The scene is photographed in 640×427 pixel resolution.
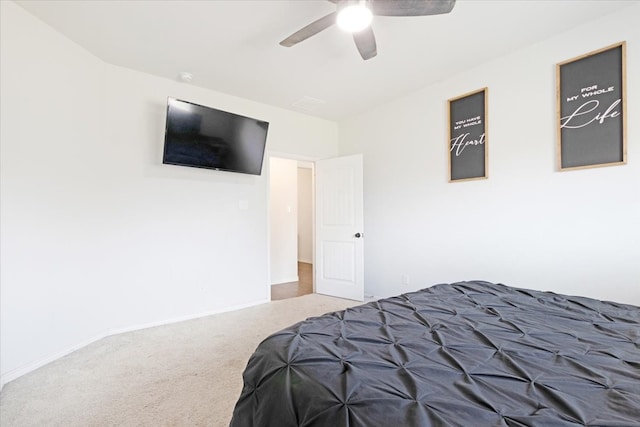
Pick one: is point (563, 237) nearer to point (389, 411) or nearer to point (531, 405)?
point (531, 405)

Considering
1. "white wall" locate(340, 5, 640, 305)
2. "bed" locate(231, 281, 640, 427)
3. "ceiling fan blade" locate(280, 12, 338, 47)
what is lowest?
"bed" locate(231, 281, 640, 427)

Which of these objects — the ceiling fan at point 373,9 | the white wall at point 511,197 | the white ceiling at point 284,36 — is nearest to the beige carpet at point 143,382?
the white wall at point 511,197

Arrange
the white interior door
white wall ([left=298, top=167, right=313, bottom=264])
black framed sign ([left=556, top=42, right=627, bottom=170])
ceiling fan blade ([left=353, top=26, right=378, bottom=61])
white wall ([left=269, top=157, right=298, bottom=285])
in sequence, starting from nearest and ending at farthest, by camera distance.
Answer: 1. ceiling fan blade ([left=353, top=26, right=378, bottom=61])
2. black framed sign ([left=556, top=42, right=627, bottom=170])
3. the white interior door
4. white wall ([left=269, top=157, right=298, bottom=285])
5. white wall ([left=298, top=167, right=313, bottom=264])

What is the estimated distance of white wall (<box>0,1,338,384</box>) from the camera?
2.21 m

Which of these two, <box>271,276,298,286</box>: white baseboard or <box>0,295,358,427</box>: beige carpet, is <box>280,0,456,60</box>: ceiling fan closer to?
<box>0,295,358,427</box>: beige carpet

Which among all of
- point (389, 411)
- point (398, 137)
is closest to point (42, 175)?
point (389, 411)

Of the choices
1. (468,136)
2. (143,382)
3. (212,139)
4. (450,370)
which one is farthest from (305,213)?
(450,370)

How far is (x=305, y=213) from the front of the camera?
7.32 metres

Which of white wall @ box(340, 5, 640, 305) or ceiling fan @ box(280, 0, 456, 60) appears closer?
ceiling fan @ box(280, 0, 456, 60)

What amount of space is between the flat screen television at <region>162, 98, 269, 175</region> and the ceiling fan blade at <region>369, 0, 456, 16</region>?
6.80ft

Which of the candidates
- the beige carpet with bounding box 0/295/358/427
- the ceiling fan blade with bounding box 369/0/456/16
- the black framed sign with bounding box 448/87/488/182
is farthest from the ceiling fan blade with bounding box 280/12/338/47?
the beige carpet with bounding box 0/295/358/427

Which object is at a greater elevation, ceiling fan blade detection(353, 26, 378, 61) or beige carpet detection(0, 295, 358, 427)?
ceiling fan blade detection(353, 26, 378, 61)

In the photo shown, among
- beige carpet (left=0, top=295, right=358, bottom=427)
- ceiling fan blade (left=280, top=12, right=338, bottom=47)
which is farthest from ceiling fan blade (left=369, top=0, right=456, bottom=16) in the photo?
beige carpet (left=0, top=295, right=358, bottom=427)

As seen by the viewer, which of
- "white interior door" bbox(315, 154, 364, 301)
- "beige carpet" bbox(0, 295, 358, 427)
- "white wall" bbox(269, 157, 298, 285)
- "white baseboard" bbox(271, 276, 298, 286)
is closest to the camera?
"beige carpet" bbox(0, 295, 358, 427)
